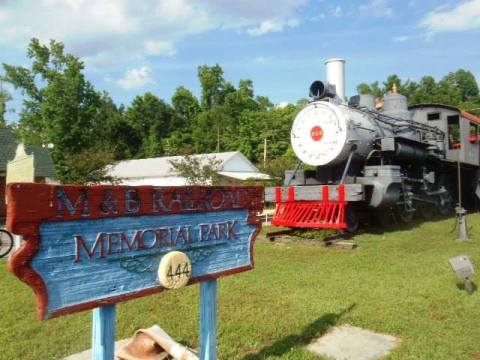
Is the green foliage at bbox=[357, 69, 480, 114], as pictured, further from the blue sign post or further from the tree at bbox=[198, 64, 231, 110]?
the blue sign post

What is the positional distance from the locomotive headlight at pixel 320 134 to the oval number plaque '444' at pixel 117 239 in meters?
6.43

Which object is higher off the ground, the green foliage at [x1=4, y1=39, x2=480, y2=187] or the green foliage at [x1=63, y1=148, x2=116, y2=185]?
the green foliage at [x1=4, y1=39, x2=480, y2=187]

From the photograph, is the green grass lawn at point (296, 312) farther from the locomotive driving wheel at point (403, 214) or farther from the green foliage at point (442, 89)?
the green foliage at point (442, 89)

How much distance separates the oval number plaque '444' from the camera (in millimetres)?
2072

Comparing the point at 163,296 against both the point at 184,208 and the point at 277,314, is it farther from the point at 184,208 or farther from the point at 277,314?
the point at 184,208

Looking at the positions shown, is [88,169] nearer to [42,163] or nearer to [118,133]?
[42,163]

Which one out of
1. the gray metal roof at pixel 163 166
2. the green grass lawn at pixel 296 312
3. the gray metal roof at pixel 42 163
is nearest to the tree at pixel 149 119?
the gray metal roof at pixel 163 166

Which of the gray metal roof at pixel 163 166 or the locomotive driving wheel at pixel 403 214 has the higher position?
the gray metal roof at pixel 163 166

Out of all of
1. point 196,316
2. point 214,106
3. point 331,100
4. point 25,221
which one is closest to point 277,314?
point 196,316

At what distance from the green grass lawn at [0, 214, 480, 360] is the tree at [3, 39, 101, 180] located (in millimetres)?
33270

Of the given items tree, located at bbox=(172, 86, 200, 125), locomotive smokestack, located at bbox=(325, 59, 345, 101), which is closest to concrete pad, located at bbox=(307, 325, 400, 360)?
locomotive smokestack, located at bbox=(325, 59, 345, 101)

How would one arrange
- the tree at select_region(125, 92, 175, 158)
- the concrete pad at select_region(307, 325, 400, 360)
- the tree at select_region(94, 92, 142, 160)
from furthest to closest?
the tree at select_region(125, 92, 175, 158) → the tree at select_region(94, 92, 142, 160) → the concrete pad at select_region(307, 325, 400, 360)

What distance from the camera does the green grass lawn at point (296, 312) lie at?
12.3 feet

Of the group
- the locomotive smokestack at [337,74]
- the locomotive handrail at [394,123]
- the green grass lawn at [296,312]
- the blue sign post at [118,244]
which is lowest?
the green grass lawn at [296,312]
